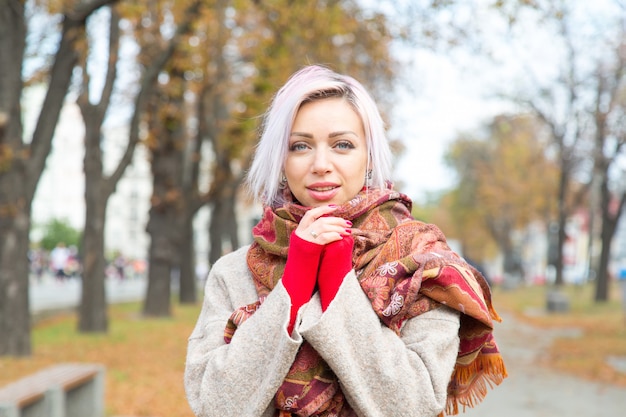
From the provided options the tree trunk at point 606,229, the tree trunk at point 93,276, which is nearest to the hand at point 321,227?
the tree trunk at point 93,276

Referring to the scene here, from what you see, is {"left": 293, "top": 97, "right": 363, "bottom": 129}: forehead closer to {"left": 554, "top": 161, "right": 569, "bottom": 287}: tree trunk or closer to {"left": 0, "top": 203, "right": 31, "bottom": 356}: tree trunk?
{"left": 0, "top": 203, "right": 31, "bottom": 356}: tree trunk

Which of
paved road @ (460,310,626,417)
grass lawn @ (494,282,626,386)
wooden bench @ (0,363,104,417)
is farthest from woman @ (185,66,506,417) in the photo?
grass lawn @ (494,282,626,386)

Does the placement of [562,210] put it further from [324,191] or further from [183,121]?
[324,191]

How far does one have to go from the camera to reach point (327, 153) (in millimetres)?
2373

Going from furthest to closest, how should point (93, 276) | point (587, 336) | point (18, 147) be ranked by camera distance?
point (587, 336) < point (93, 276) < point (18, 147)

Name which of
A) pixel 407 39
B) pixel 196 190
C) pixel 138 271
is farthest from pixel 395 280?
pixel 138 271

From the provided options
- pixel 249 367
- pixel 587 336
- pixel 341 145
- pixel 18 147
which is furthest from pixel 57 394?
pixel 587 336

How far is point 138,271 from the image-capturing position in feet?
169

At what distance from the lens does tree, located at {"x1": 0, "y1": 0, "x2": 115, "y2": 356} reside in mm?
9375

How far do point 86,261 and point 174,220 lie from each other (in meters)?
4.19

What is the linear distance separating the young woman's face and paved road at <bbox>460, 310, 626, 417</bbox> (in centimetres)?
598

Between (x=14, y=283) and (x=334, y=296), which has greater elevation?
(x=334, y=296)

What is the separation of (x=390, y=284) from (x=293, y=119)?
0.59 m

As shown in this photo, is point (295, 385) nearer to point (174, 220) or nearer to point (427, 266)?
point (427, 266)
